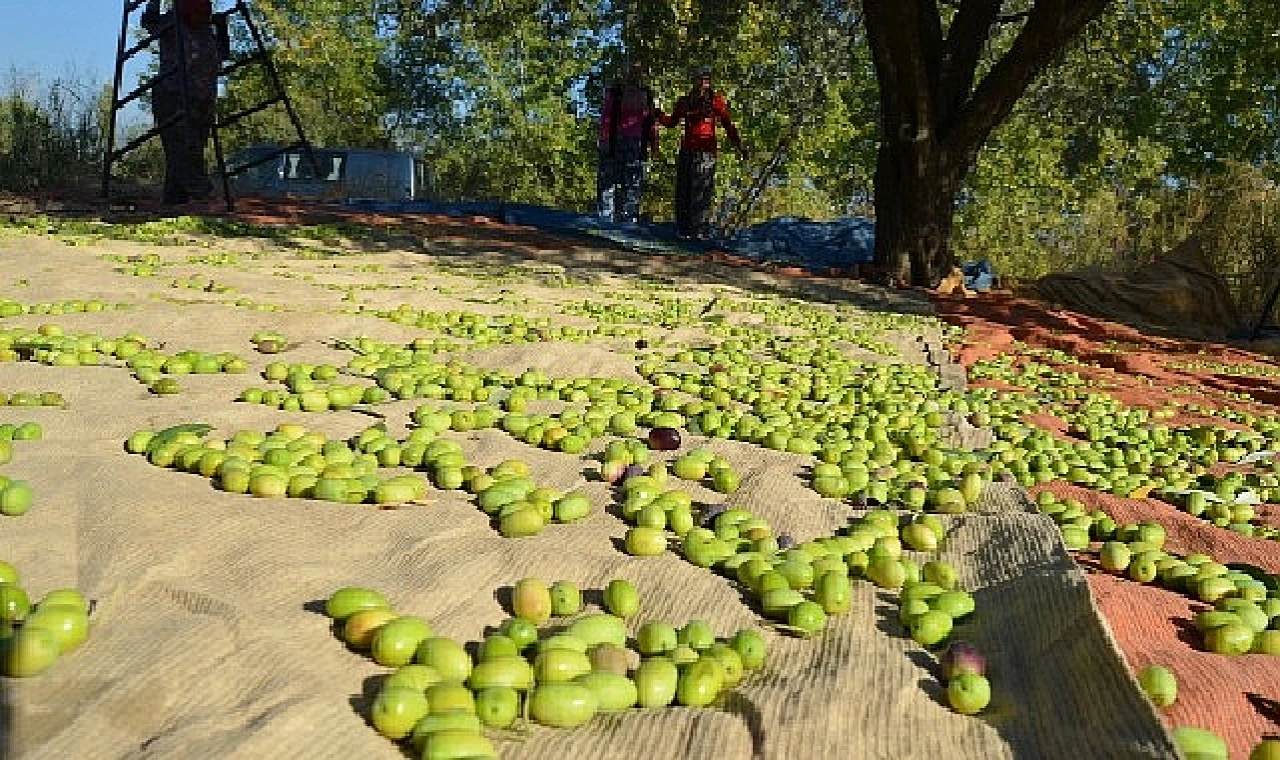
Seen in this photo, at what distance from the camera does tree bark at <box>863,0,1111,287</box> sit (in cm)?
1016

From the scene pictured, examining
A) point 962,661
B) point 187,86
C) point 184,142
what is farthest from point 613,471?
point 184,142

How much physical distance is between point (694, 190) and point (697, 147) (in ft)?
2.04

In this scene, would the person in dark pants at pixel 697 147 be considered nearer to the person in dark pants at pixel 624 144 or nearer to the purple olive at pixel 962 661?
the person in dark pants at pixel 624 144

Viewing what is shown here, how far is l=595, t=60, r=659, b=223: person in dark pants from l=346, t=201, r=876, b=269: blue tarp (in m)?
1.23

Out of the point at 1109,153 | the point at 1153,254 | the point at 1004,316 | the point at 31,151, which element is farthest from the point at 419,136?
the point at 1004,316

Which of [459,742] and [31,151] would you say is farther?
[31,151]

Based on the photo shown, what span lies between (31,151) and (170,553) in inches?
601

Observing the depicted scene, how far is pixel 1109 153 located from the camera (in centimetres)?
2186

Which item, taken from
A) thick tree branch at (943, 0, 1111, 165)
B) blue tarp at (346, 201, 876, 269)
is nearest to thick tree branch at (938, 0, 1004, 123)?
thick tree branch at (943, 0, 1111, 165)

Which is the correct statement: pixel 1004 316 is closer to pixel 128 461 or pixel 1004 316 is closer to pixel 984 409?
pixel 984 409

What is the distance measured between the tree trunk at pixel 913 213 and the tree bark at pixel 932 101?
0.5 inches

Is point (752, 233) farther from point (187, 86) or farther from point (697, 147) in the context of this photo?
point (187, 86)

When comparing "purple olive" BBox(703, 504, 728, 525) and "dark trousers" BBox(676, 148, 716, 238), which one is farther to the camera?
"dark trousers" BBox(676, 148, 716, 238)

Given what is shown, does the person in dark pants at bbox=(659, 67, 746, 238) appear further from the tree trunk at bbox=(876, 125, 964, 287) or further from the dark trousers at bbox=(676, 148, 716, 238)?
the tree trunk at bbox=(876, 125, 964, 287)
